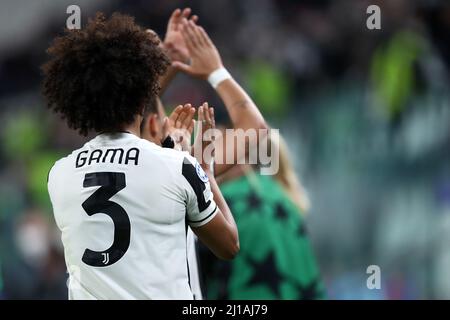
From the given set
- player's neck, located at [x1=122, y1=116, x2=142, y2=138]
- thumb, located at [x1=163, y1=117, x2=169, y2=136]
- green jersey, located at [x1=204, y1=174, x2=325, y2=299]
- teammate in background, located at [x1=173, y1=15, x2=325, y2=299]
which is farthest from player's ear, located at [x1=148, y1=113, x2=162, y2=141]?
green jersey, located at [x1=204, y1=174, x2=325, y2=299]

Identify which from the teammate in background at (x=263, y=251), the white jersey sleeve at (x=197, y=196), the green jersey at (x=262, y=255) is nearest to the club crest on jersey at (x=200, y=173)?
the white jersey sleeve at (x=197, y=196)

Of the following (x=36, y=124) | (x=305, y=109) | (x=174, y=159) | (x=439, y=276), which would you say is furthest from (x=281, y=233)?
(x=36, y=124)

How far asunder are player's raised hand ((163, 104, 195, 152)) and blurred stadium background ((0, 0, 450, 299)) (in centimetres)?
483

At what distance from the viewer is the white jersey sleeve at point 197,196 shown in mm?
2898

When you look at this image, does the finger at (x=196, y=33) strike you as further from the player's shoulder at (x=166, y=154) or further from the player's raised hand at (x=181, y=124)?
the player's shoulder at (x=166, y=154)

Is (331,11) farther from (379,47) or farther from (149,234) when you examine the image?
(149,234)

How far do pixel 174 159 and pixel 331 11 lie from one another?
676 cm

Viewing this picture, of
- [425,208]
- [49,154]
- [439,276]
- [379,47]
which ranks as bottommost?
[439,276]

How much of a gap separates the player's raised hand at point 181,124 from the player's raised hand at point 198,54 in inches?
24.0

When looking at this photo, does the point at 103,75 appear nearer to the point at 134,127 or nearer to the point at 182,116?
the point at 134,127

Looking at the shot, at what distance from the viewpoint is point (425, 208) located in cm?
823

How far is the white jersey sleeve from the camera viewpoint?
2898mm

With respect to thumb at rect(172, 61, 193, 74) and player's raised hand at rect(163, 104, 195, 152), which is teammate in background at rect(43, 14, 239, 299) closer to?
player's raised hand at rect(163, 104, 195, 152)

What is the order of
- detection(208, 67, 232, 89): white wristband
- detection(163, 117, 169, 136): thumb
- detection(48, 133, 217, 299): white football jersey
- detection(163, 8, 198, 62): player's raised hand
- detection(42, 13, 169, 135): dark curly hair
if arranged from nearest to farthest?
detection(48, 133, 217, 299): white football jersey, detection(42, 13, 169, 135): dark curly hair, detection(163, 117, 169, 136): thumb, detection(208, 67, 232, 89): white wristband, detection(163, 8, 198, 62): player's raised hand
